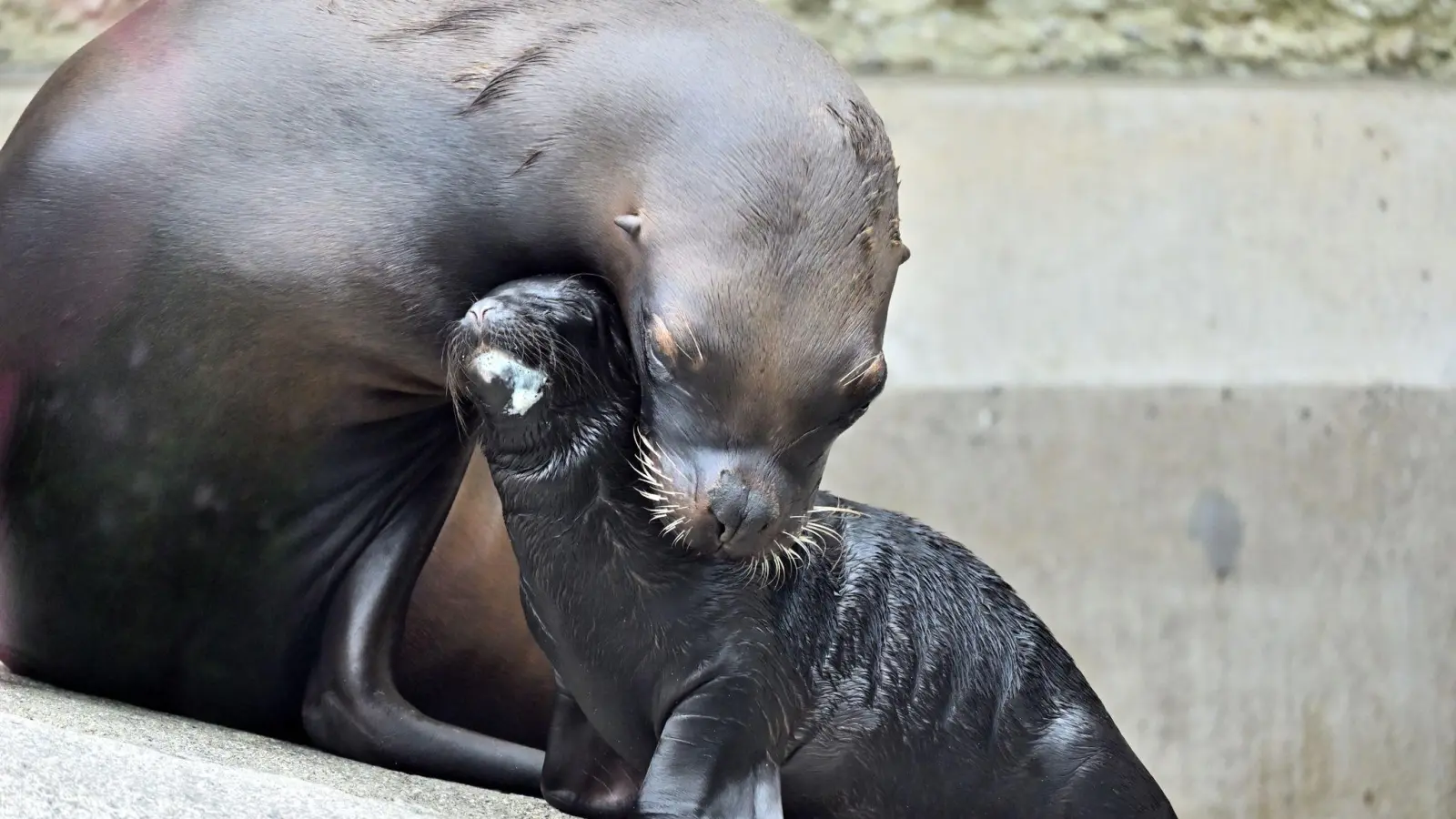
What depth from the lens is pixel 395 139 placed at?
1.96m

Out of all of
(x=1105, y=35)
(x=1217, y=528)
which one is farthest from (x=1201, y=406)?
(x=1105, y=35)

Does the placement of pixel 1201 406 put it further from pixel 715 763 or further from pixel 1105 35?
pixel 715 763

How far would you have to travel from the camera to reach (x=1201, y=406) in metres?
3.77

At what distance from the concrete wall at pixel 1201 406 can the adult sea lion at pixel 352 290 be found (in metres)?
1.71

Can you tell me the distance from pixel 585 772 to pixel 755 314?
66cm

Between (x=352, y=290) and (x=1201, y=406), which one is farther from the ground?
(x=352, y=290)

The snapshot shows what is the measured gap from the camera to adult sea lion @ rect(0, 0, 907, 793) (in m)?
1.76

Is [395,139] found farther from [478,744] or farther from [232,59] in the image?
[478,744]

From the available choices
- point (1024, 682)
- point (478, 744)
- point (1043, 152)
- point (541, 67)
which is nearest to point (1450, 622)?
point (1043, 152)

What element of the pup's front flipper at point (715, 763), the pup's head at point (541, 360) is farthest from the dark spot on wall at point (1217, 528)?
the pup's head at point (541, 360)

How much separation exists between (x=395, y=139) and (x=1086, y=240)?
7.02ft

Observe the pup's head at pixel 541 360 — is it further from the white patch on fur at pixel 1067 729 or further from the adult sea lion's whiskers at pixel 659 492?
the white patch on fur at pixel 1067 729

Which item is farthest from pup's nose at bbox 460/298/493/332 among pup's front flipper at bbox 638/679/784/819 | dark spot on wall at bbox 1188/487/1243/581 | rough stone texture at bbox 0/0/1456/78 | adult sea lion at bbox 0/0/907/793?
dark spot on wall at bbox 1188/487/1243/581

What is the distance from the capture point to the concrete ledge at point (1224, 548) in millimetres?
3768
